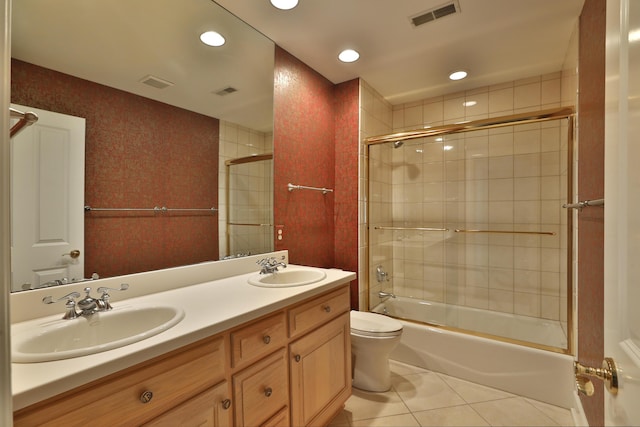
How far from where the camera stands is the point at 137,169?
138cm

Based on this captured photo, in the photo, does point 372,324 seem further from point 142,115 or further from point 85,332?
point 142,115

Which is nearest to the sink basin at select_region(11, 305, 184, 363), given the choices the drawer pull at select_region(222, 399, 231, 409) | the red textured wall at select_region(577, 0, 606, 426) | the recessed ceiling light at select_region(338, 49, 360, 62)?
the drawer pull at select_region(222, 399, 231, 409)

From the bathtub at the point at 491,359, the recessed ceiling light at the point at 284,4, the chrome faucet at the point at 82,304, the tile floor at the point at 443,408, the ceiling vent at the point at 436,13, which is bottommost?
the tile floor at the point at 443,408

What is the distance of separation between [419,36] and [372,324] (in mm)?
2050

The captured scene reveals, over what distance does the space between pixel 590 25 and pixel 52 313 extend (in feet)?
9.31

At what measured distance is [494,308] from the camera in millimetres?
2756

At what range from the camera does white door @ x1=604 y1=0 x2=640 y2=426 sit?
1.53ft

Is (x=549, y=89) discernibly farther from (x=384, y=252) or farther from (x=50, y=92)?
(x=50, y=92)

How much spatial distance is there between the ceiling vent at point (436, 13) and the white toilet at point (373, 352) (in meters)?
2.01

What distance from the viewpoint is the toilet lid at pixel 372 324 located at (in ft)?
6.61

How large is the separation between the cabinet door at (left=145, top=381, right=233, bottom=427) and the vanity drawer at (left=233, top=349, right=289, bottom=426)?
5 centimetres

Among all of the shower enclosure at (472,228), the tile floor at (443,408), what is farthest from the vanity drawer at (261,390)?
the shower enclosure at (472,228)

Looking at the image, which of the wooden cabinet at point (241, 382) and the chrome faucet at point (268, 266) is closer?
the wooden cabinet at point (241, 382)

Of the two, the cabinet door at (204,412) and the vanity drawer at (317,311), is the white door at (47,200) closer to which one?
the cabinet door at (204,412)
